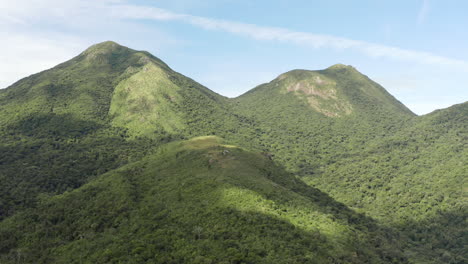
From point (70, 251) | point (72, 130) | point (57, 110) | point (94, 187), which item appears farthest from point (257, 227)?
point (57, 110)

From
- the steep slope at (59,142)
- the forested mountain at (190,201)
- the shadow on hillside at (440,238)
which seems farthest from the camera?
the steep slope at (59,142)

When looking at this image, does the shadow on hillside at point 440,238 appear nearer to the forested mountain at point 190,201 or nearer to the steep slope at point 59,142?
the forested mountain at point 190,201

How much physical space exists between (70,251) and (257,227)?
4564cm

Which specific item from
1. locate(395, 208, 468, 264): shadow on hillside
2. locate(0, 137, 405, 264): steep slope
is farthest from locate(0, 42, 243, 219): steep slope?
locate(395, 208, 468, 264): shadow on hillside

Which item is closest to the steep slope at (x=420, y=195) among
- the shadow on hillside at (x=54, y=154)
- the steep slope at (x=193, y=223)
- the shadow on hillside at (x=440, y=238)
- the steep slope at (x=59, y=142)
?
the shadow on hillside at (x=440, y=238)

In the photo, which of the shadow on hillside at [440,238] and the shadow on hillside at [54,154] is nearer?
the shadow on hillside at [440,238]

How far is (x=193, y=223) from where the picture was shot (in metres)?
76.4

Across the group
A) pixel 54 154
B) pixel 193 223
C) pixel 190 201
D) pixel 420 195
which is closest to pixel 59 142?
pixel 54 154

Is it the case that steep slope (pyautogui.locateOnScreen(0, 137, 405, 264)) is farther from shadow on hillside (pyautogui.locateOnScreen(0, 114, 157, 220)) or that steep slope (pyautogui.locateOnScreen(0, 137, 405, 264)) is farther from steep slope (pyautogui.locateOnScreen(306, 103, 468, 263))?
Answer: steep slope (pyautogui.locateOnScreen(306, 103, 468, 263))

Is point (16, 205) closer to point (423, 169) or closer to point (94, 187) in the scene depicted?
point (94, 187)

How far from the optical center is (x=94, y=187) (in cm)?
10775

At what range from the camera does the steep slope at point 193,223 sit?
6706 cm

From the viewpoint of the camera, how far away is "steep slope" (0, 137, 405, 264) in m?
67.1

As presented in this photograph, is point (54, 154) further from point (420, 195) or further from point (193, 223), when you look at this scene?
point (420, 195)
